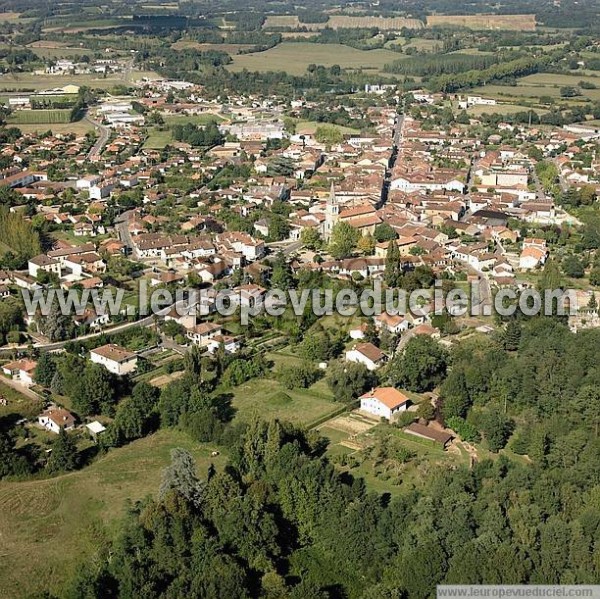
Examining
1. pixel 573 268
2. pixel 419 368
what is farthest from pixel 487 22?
pixel 419 368

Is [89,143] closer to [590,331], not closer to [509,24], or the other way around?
[590,331]

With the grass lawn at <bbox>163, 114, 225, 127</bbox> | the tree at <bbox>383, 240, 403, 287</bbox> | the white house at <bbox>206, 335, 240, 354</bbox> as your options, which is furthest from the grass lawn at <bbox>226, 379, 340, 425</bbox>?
the grass lawn at <bbox>163, 114, 225, 127</bbox>

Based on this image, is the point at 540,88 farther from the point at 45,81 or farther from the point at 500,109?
the point at 45,81

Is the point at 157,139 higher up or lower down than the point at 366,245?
higher up

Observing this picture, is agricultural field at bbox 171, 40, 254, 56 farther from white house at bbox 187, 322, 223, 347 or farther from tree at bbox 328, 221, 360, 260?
white house at bbox 187, 322, 223, 347

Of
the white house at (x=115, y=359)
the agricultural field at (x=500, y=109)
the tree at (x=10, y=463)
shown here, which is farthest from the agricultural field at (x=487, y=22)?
the tree at (x=10, y=463)

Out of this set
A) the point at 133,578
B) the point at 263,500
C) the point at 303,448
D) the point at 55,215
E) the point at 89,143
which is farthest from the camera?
the point at 89,143

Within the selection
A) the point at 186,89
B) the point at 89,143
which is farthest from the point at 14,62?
the point at 89,143
